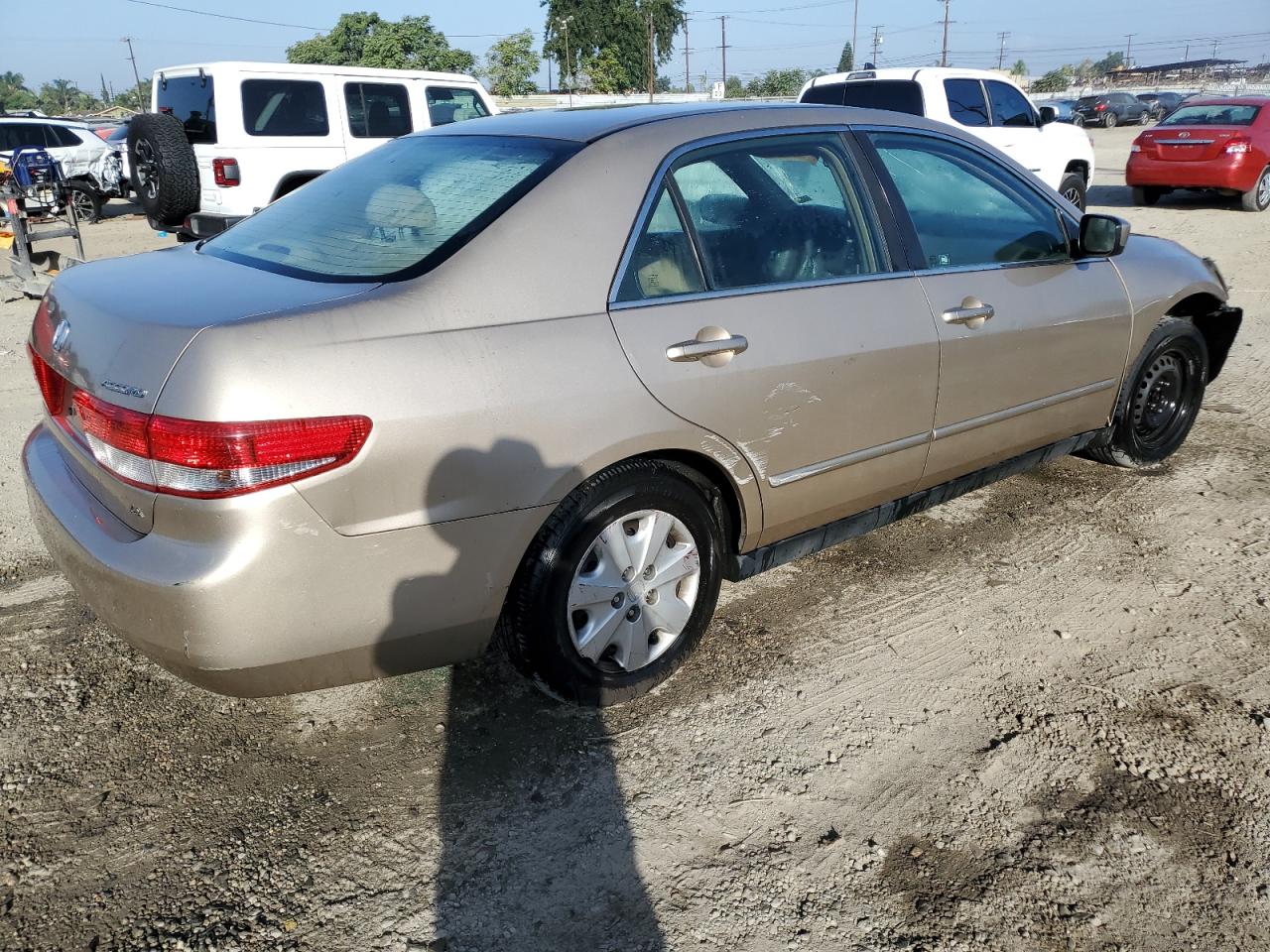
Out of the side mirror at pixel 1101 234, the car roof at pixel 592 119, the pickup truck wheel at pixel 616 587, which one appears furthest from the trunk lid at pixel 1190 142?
the pickup truck wheel at pixel 616 587

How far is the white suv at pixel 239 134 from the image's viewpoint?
9352 millimetres

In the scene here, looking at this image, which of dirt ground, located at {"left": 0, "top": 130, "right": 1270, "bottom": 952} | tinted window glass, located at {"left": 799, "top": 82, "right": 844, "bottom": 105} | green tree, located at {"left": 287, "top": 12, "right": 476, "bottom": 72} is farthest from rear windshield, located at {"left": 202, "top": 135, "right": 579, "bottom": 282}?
green tree, located at {"left": 287, "top": 12, "right": 476, "bottom": 72}

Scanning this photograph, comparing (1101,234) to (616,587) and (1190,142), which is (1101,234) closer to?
(616,587)

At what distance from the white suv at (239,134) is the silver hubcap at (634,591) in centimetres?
789

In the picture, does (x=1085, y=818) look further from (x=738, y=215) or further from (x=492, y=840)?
(x=738, y=215)

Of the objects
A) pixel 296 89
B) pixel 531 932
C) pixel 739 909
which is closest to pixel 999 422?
pixel 739 909

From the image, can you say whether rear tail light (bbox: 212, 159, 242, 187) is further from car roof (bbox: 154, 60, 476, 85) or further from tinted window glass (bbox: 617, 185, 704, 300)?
tinted window glass (bbox: 617, 185, 704, 300)

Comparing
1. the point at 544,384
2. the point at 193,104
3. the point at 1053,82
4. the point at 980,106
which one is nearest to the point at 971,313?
the point at 544,384

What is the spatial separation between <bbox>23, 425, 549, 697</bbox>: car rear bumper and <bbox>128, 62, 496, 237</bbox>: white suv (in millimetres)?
7880

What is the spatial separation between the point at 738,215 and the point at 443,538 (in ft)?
4.62

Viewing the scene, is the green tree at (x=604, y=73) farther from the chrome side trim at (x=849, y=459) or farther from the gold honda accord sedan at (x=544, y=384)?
the chrome side trim at (x=849, y=459)

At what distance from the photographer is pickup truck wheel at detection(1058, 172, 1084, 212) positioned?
1234 cm

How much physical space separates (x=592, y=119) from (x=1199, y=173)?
46.8 ft

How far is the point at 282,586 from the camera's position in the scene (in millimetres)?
2197
